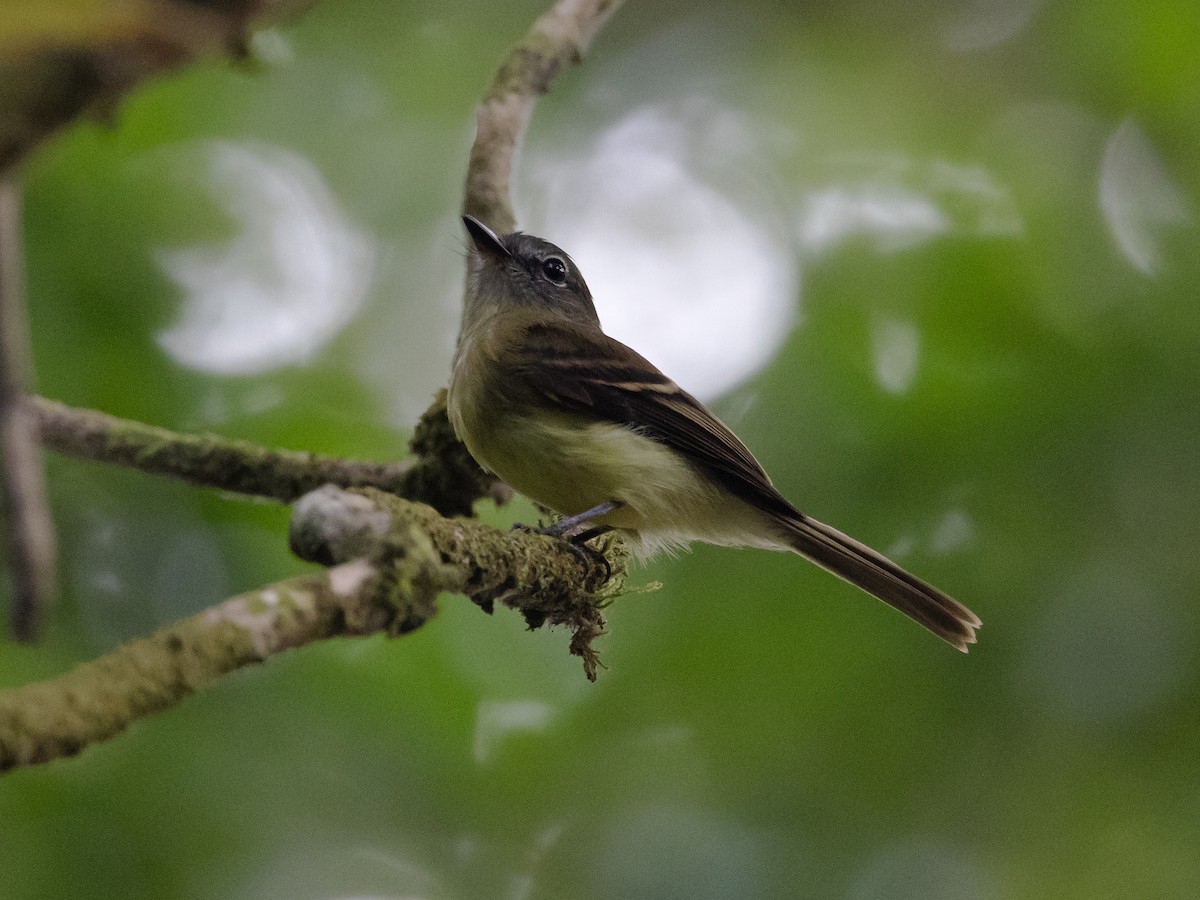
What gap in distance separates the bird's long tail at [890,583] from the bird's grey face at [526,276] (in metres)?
1.69

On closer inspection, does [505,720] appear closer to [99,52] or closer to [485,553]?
[485,553]

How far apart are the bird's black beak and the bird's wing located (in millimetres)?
391

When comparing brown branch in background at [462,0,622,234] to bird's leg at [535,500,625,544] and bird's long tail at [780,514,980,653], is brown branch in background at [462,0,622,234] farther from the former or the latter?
bird's long tail at [780,514,980,653]

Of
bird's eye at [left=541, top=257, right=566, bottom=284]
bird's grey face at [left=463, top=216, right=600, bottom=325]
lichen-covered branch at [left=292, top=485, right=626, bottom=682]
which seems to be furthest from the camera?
bird's eye at [left=541, top=257, right=566, bottom=284]

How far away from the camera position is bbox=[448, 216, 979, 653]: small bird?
4.04m

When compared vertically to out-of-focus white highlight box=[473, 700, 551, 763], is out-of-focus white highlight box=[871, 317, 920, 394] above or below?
above

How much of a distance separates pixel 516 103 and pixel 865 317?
7.06 feet

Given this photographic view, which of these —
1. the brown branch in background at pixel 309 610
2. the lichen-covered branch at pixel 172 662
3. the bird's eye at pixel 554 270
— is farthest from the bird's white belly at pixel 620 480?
the lichen-covered branch at pixel 172 662

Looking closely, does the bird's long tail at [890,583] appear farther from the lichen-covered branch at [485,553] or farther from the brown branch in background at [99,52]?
the brown branch in background at [99,52]

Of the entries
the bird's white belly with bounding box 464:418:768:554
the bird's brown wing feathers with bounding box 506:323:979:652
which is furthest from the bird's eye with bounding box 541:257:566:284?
the bird's white belly with bounding box 464:418:768:554

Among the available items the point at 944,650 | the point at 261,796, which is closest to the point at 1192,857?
the point at 944,650

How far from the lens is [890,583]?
14.1 ft

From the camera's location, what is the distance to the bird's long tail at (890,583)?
168 inches

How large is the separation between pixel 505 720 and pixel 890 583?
194 centimetres
